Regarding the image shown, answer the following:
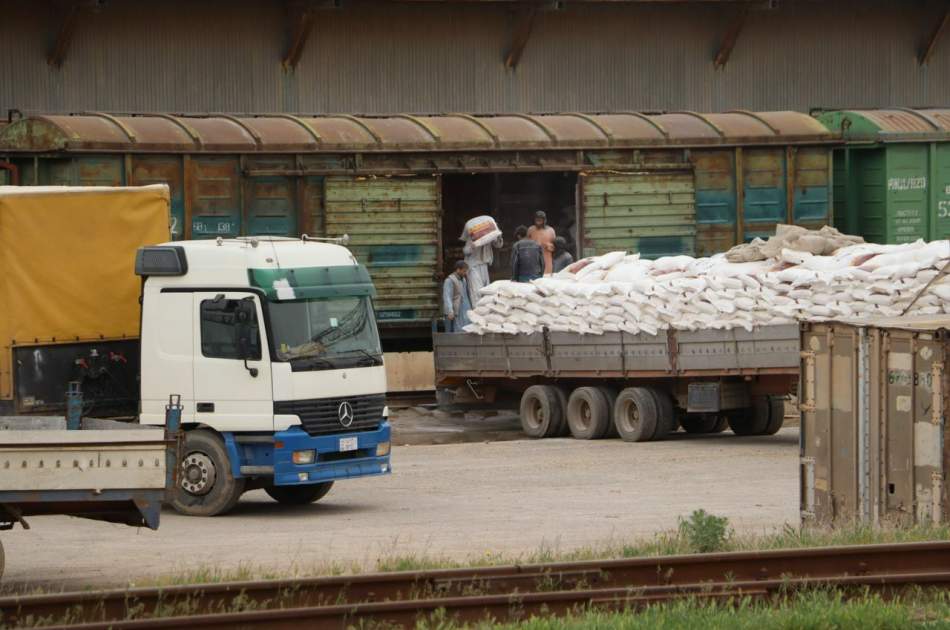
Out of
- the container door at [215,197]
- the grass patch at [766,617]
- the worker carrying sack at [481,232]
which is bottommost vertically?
the grass patch at [766,617]

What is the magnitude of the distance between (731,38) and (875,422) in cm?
2068

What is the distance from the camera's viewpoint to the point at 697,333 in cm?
2095

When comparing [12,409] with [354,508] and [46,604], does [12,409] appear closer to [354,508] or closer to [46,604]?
[354,508]

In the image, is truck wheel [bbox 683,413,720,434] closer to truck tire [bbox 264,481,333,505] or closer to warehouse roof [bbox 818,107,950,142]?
truck tire [bbox 264,481,333,505]

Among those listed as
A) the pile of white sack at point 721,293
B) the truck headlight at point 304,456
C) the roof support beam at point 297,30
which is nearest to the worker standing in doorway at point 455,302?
the pile of white sack at point 721,293

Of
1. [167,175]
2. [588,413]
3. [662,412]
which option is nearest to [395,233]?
[167,175]

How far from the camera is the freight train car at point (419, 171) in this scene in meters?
24.5

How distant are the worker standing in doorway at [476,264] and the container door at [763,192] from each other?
435 cm

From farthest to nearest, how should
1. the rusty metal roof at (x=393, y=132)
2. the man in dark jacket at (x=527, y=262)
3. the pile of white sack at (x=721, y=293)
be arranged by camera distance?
the man in dark jacket at (x=527, y=262), the rusty metal roof at (x=393, y=132), the pile of white sack at (x=721, y=293)

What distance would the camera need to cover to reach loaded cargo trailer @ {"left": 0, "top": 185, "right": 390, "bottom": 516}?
15789 mm

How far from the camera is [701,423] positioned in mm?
23172

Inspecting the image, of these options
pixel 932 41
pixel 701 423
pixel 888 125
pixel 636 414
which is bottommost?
pixel 701 423

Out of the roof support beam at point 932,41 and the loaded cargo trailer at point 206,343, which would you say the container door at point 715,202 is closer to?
the roof support beam at point 932,41

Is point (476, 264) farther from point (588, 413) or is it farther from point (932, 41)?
point (932, 41)
